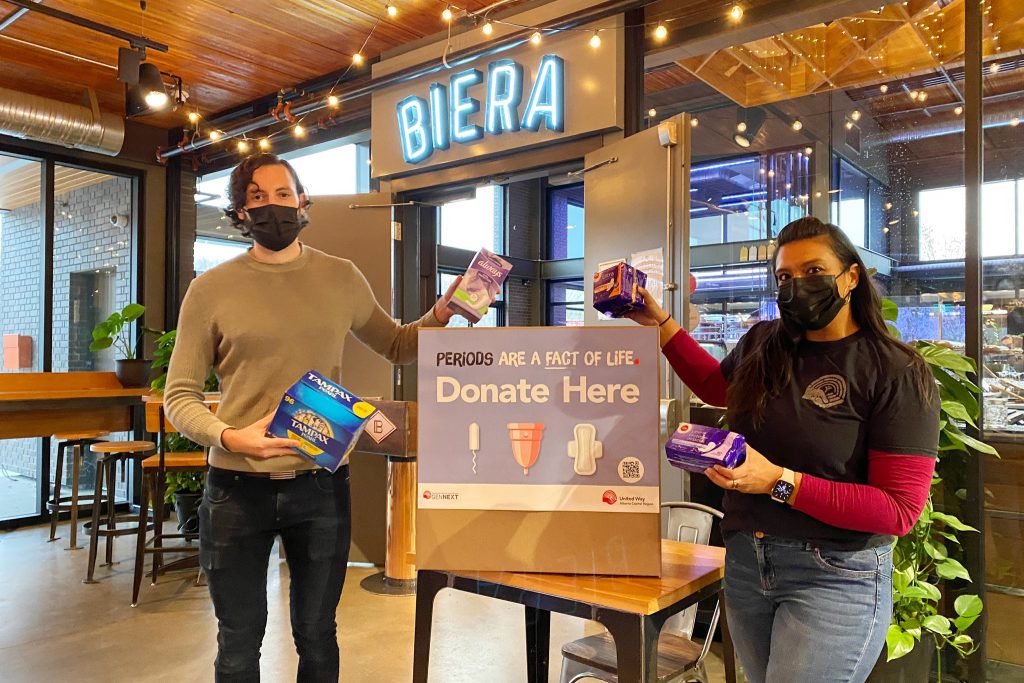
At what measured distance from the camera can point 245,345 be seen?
1.65 m

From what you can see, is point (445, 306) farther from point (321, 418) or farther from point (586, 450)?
point (586, 450)

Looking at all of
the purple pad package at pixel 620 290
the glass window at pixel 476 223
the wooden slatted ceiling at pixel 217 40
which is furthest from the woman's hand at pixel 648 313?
the glass window at pixel 476 223

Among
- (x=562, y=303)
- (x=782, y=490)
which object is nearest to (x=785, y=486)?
(x=782, y=490)

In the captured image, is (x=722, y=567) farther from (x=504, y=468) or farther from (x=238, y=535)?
(x=238, y=535)

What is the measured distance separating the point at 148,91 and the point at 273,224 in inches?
126

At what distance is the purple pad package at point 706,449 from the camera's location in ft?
4.18

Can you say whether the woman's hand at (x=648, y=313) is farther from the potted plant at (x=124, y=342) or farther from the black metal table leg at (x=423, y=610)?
the potted plant at (x=124, y=342)

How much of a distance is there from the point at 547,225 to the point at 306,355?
9481 mm

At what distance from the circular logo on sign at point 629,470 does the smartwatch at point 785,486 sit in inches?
9.6

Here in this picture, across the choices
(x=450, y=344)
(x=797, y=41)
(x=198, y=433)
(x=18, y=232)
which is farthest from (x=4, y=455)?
(x=797, y=41)

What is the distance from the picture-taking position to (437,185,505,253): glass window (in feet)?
29.2

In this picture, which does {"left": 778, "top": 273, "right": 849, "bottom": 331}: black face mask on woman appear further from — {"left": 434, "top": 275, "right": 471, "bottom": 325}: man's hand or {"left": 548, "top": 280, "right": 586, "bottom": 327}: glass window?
{"left": 548, "top": 280, "right": 586, "bottom": 327}: glass window

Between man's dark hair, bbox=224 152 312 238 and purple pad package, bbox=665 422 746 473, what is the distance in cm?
110

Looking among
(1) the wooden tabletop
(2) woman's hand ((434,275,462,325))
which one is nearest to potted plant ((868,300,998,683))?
(1) the wooden tabletop
